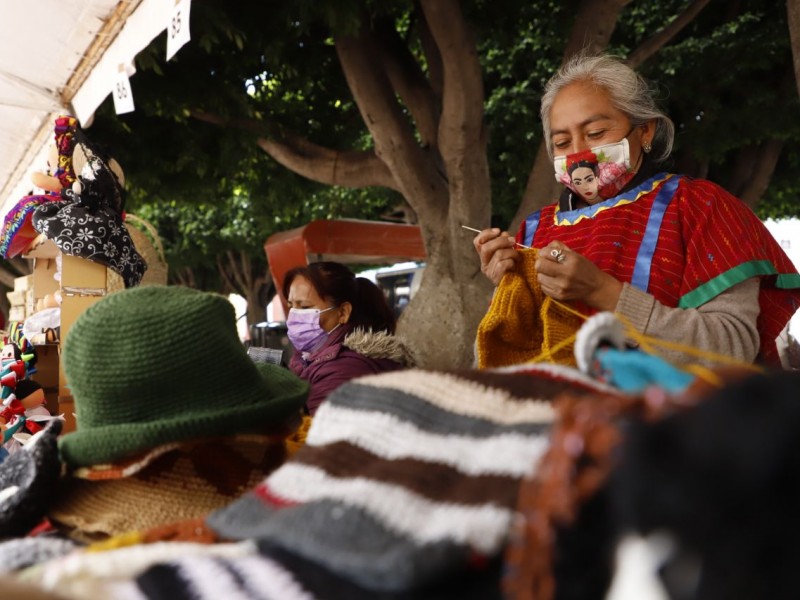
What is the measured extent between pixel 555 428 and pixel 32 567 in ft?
2.28

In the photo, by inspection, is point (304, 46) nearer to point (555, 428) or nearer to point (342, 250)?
point (342, 250)

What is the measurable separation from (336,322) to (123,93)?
150cm

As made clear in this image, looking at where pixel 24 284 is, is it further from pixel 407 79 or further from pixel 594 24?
pixel 594 24

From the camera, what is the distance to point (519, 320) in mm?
1838

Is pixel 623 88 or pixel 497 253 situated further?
pixel 623 88

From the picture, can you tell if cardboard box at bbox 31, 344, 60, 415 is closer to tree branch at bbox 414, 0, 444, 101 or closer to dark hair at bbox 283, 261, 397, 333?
dark hair at bbox 283, 261, 397, 333

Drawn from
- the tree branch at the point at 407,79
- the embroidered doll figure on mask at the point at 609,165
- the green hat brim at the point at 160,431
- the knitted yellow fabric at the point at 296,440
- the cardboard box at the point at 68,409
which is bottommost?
the cardboard box at the point at 68,409

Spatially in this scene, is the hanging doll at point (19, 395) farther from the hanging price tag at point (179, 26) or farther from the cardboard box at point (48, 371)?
the hanging price tag at point (179, 26)

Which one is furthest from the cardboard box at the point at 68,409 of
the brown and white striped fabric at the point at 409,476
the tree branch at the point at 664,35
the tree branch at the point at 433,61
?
the tree branch at the point at 664,35

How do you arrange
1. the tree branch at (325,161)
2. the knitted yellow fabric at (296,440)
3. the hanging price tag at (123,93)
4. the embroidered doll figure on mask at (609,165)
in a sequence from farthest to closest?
the tree branch at (325,161) → the hanging price tag at (123,93) → the embroidered doll figure on mask at (609,165) → the knitted yellow fabric at (296,440)

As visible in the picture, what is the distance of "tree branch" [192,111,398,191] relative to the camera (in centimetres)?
687

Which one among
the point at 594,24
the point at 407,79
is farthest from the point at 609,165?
the point at 407,79

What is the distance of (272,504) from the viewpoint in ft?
2.85

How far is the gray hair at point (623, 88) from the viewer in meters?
2.05
